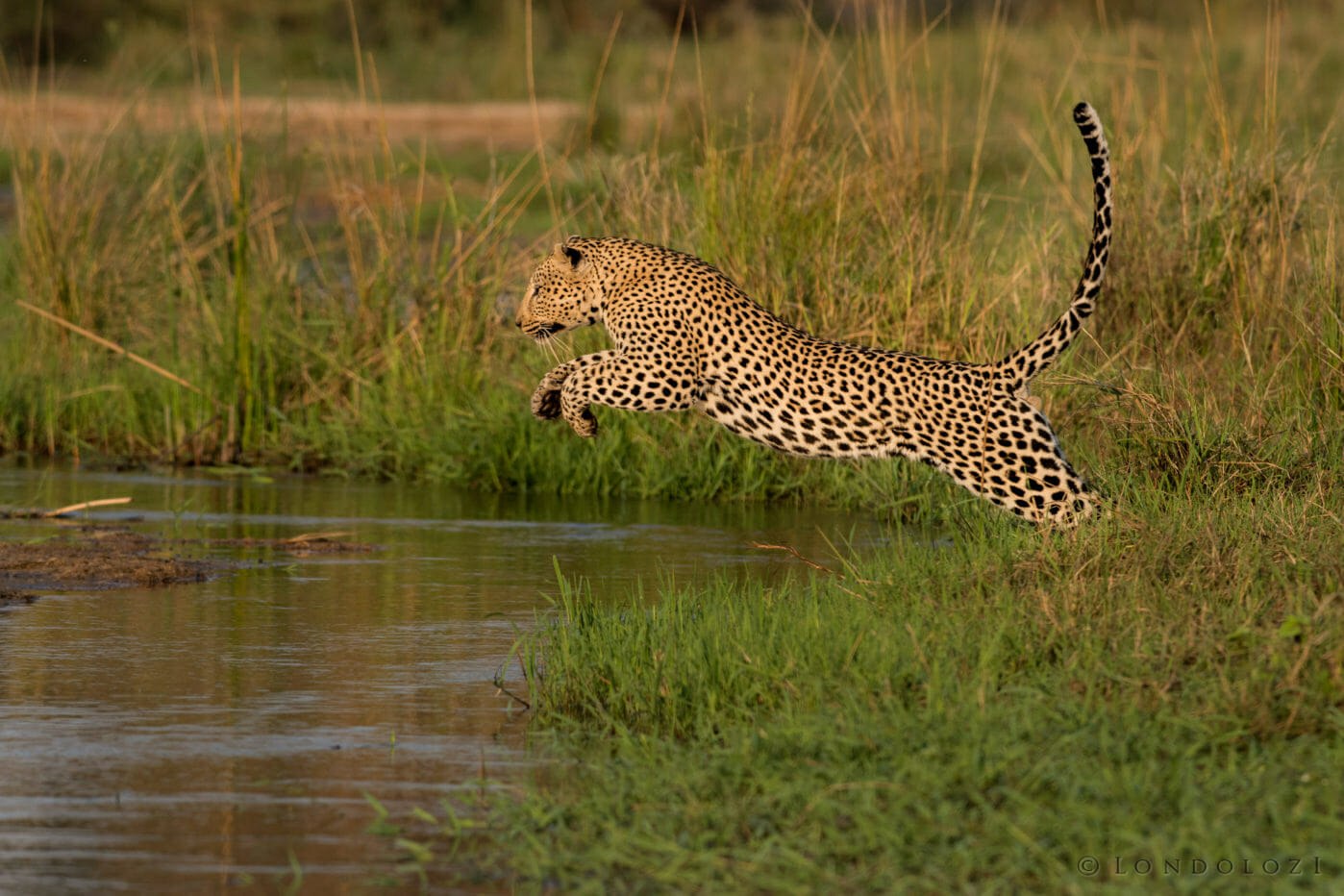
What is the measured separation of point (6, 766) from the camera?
559 cm

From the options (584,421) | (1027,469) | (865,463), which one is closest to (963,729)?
(1027,469)

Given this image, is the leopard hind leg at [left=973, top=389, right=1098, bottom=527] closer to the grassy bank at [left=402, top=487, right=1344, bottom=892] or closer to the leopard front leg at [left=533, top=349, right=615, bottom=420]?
the grassy bank at [left=402, top=487, right=1344, bottom=892]

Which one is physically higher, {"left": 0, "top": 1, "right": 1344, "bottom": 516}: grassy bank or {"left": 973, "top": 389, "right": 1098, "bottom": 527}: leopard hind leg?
{"left": 0, "top": 1, "right": 1344, "bottom": 516}: grassy bank

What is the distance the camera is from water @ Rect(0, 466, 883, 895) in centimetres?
497

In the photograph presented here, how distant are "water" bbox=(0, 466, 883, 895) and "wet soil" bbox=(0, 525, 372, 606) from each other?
6.0 inches

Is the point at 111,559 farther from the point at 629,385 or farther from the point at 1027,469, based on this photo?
the point at 1027,469

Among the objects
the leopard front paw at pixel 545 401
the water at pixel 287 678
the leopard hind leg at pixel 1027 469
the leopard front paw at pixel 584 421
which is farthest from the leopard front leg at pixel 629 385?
the leopard hind leg at pixel 1027 469

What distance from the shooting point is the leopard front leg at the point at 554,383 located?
28.6ft

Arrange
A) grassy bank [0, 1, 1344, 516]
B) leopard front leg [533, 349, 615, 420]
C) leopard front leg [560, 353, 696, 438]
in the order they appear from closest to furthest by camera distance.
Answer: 1. leopard front leg [560, 353, 696, 438]
2. leopard front leg [533, 349, 615, 420]
3. grassy bank [0, 1, 1344, 516]

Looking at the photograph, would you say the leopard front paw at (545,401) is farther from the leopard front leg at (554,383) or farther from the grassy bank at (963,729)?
the grassy bank at (963,729)

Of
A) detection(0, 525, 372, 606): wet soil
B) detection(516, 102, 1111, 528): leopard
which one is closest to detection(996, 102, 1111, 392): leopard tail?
detection(516, 102, 1111, 528): leopard

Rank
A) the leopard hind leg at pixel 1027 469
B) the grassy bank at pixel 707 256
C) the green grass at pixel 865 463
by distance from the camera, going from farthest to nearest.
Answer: the grassy bank at pixel 707 256 < the leopard hind leg at pixel 1027 469 < the green grass at pixel 865 463

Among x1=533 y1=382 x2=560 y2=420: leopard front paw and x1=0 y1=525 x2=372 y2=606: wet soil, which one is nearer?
x1=0 y1=525 x2=372 y2=606: wet soil

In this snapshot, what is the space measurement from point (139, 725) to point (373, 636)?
4.89 ft
